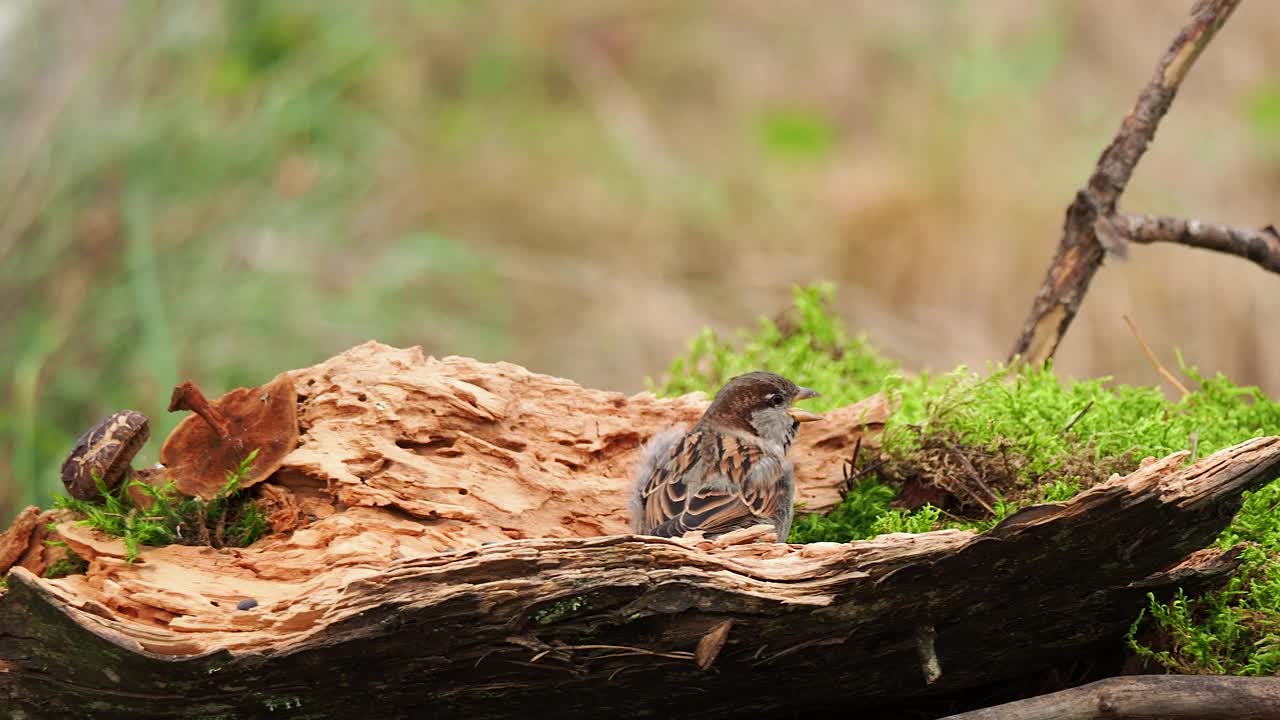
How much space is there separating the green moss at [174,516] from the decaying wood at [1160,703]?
1791 millimetres

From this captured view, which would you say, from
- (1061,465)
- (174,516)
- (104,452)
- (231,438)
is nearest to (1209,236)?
(1061,465)

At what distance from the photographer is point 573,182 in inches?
434

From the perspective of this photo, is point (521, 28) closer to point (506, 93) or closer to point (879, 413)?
point (506, 93)

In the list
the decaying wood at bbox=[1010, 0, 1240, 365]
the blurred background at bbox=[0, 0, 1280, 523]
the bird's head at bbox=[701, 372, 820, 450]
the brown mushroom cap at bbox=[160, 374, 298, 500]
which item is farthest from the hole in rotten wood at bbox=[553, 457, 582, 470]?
the blurred background at bbox=[0, 0, 1280, 523]

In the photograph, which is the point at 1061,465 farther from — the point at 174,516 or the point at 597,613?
the point at 174,516

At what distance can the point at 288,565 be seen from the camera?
2975 millimetres

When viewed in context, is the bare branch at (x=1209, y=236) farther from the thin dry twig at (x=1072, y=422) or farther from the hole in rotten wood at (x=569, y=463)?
the hole in rotten wood at (x=569, y=463)

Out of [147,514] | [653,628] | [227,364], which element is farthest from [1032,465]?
[227,364]

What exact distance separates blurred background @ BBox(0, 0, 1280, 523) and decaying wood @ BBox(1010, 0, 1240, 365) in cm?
410

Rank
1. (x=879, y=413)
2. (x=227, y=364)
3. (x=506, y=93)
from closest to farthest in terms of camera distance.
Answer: (x=879, y=413) < (x=227, y=364) < (x=506, y=93)

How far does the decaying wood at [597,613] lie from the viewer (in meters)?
2.55

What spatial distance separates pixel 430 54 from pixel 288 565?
9.27 meters

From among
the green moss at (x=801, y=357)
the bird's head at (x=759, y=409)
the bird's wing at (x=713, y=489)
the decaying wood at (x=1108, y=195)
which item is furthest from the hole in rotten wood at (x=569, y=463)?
the decaying wood at (x=1108, y=195)

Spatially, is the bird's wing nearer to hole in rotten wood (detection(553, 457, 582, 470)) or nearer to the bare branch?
hole in rotten wood (detection(553, 457, 582, 470))
